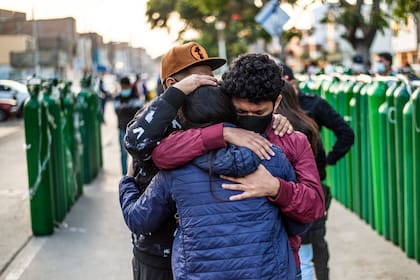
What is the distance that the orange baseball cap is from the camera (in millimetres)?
3193

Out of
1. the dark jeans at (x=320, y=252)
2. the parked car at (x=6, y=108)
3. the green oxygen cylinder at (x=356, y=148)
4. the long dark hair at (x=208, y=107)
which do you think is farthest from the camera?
the parked car at (x=6, y=108)

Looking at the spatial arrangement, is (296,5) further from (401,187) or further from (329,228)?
(401,187)

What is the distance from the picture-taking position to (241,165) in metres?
2.63

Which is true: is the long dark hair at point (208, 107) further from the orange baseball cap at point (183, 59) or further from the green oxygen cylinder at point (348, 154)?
the green oxygen cylinder at point (348, 154)

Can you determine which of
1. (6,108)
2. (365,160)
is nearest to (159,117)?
(365,160)

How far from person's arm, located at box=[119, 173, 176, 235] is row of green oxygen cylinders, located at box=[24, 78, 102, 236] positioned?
4.75 metres

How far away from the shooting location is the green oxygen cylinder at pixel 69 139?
30.3ft

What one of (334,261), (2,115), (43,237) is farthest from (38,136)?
(2,115)

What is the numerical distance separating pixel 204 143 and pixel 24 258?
4713 mm

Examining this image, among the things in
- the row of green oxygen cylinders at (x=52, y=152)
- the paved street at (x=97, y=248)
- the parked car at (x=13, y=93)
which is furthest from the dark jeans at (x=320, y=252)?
the parked car at (x=13, y=93)

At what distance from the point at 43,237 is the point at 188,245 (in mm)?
5336

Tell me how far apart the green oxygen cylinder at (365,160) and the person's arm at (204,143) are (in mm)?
5263

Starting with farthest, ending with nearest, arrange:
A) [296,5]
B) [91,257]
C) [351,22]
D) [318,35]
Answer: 1. [318,35]
2. [296,5]
3. [351,22]
4. [91,257]

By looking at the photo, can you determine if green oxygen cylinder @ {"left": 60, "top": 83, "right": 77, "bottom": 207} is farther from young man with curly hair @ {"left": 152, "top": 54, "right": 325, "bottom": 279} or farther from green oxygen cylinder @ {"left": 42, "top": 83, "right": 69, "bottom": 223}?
young man with curly hair @ {"left": 152, "top": 54, "right": 325, "bottom": 279}
